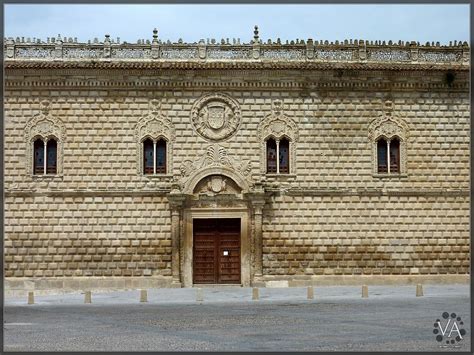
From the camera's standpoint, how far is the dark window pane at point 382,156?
96.2ft

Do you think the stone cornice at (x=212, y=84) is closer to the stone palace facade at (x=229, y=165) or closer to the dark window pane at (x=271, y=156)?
the stone palace facade at (x=229, y=165)

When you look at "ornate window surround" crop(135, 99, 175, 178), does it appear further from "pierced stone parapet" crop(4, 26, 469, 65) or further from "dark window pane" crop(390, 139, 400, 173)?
"dark window pane" crop(390, 139, 400, 173)

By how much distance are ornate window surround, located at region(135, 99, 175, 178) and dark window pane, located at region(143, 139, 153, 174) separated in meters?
0.14

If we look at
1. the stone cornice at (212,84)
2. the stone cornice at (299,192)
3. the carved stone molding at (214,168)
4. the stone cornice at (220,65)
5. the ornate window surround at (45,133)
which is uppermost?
the stone cornice at (220,65)

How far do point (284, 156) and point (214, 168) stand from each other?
229 cm

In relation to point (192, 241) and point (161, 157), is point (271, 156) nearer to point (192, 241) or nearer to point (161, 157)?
point (161, 157)

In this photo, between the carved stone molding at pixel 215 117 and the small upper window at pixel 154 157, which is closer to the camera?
the small upper window at pixel 154 157

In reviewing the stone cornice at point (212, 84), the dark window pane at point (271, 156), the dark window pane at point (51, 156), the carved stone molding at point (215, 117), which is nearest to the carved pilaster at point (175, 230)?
the carved stone molding at point (215, 117)

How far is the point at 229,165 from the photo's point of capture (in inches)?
1134

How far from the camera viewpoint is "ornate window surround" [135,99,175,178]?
94.6 feet

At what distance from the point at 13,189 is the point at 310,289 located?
33.8ft

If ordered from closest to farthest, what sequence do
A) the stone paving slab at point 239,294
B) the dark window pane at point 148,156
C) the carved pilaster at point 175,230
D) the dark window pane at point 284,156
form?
the stone paving slab at point 239,294 < the carved pilaster at point 175,230 < the dark window pane at point 148,156 < the dark window pane at point 284,156

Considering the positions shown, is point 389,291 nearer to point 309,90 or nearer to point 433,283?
point 433,283

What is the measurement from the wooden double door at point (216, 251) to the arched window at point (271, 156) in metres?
1.92
